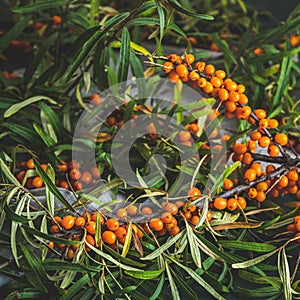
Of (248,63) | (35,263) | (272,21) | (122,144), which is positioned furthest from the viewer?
(272,21)

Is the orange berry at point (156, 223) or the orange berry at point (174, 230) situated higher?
the orange berry at point (156, 223)

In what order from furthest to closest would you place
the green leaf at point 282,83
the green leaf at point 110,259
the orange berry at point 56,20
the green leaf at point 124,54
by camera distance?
the orange berry at point 56,20
the green leaf at point 282,83
the green leaf at point 124,54
the green leaf at point 110,259

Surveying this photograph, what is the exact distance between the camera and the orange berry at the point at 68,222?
0.64 m

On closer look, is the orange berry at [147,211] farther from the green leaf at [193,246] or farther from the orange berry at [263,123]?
the orange berry at [263,123]

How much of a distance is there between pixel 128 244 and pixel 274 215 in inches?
7.5

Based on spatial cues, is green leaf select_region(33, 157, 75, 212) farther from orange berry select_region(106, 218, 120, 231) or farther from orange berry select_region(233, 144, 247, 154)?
orange berry select_region(233, 144, 247, 154)

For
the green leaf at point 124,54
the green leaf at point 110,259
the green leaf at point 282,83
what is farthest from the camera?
the green leaf at point 282,83

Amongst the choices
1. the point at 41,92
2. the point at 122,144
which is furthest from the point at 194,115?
the point at 41,92

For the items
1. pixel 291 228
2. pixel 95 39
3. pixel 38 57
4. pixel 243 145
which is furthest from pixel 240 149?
pixel 38 57

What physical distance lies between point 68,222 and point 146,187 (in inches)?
4.0

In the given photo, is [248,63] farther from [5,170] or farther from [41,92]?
[5,170]

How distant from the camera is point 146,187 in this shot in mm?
688

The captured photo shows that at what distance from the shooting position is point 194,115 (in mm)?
746

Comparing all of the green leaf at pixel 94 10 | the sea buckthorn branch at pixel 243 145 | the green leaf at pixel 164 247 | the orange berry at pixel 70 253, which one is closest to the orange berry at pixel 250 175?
the sea buckthorn branch at pixel 243 145
